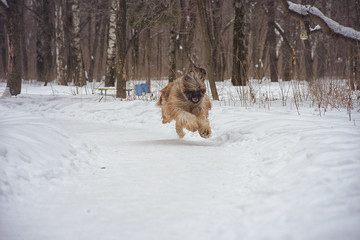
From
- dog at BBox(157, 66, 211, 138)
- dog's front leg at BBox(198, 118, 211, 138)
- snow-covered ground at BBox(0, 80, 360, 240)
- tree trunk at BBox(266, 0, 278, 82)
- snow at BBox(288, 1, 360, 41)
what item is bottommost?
snow-covered ground at BBox(0, 80, 360, 240)

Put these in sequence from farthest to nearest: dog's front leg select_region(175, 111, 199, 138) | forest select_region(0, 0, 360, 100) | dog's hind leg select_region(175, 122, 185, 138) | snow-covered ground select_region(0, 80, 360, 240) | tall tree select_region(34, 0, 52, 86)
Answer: tall tree select_region(34, 0, 52, 86) → forest select_region(0, 0, 360, 100) → dog's hind leg select_region(175, 122, 185, 138) → dog's front leg select_region(175, 111, 199, 138) → snow-covered ground select_region(0, 80, 360, 240)

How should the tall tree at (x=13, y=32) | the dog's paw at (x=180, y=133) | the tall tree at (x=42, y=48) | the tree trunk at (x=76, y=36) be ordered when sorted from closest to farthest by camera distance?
the dog's paw at (x=180, y=133), the tall tree at (x=13, y=32), the tree trunk at (x=76, y=36), the tall tree at (x=42, y=48)

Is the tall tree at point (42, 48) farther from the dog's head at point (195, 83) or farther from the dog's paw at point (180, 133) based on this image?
the dog's head at point (195, 83)

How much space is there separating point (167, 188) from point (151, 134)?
3180 mm

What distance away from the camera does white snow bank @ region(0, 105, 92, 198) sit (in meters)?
2.55

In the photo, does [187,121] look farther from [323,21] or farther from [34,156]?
[323,21]

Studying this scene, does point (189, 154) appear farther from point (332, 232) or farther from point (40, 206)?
point (332, 232)

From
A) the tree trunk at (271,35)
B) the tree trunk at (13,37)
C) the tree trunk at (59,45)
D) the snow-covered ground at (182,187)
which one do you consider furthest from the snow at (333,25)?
the tree trunk at (59,45)

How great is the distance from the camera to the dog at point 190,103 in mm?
5316

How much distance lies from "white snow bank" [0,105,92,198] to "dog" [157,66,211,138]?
1799 mm

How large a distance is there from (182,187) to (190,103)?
2.87m

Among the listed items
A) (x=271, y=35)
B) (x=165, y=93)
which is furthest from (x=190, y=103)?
(x=271, y=35)

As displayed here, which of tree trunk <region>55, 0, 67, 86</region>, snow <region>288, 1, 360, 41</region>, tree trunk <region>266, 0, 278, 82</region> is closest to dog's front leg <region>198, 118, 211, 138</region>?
snow <region>288, 1, 360, 41</region>

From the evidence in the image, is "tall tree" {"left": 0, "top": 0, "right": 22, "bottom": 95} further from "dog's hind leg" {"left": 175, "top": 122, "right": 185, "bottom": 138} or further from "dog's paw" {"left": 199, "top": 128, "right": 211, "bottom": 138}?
"dog's paw" {"left": 199, "top": 128, "right": 211, "bottom": 138}
